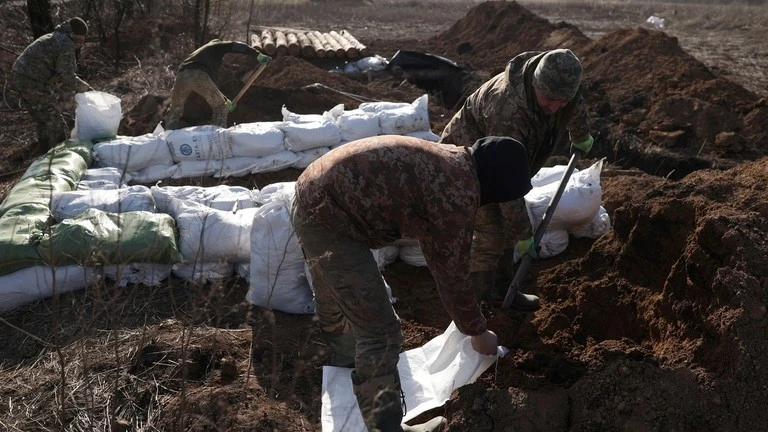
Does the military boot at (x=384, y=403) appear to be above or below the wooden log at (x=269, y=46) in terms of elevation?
above

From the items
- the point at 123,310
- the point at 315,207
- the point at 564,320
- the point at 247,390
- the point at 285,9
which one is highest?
the point at 315,207

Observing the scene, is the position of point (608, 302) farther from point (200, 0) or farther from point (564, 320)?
point (200, 0)

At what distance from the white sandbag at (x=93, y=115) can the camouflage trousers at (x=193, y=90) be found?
2.65 ft

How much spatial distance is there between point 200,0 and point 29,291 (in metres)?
6.67

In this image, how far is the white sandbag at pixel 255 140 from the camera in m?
5.50

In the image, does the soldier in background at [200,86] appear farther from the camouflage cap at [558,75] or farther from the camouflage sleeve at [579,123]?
the camouflage cap at [558,75]

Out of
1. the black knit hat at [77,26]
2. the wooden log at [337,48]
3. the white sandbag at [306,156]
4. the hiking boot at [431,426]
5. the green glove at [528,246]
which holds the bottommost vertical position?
the wooden log at [337,48]

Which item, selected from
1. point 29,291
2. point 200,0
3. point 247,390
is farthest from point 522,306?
point 200,0

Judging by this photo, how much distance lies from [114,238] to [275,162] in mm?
2186

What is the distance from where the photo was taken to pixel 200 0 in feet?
30.5

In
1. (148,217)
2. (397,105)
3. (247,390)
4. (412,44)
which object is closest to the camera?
(247,390)

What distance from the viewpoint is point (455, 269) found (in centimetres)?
232

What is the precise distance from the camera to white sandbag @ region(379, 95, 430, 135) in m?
5.82

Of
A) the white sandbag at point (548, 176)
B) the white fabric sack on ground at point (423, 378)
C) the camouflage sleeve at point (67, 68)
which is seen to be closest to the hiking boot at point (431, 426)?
the white fabric sack on ground at point (423, 378)
